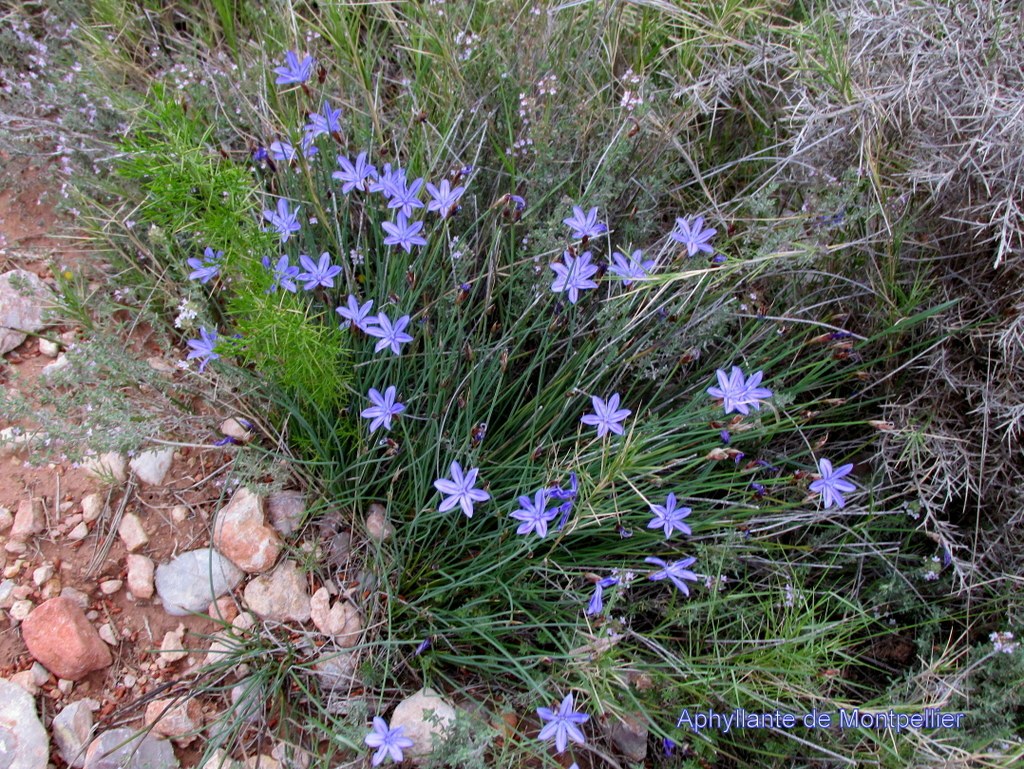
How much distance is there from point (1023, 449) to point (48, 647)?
2982mm

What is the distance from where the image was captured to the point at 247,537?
8.14 feet

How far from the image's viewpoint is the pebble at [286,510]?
8.40 feet

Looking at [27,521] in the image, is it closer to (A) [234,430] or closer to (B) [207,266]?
(A) [234,430]

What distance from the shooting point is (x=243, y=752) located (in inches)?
89.4

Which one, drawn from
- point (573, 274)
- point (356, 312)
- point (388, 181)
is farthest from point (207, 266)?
point (573, 274)

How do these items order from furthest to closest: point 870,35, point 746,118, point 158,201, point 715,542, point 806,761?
point 746,118 → point 870,35 → point 715,542 → point 806,761 → point 158,201

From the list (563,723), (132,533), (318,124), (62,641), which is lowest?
(62,641)

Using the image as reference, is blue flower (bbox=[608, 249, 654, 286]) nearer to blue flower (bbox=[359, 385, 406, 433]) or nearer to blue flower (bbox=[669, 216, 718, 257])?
blue flower (bbox=[669, 216, 718, 257])

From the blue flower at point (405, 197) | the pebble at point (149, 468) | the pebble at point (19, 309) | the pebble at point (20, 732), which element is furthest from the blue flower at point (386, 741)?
the pebble at point (19, 309)

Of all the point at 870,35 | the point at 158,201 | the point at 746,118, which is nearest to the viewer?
the point at 158,201

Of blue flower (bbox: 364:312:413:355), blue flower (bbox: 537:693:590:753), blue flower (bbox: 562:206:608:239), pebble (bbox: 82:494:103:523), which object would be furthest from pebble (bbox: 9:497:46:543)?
blue flower (bbox: 562:206:608:239)

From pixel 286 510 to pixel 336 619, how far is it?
0.39 m

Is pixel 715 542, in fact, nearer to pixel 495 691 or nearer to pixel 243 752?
pixel 495 691

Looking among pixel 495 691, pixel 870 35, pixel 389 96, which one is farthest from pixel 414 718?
pixel 870 35
